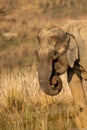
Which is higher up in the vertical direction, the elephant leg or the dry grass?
the elephant leg

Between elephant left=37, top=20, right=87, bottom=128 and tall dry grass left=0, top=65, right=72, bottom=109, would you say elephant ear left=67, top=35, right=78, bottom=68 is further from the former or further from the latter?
tall dry grass left=0, top=65, right=72, bottom=109

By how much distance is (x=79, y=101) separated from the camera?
9.42 metres

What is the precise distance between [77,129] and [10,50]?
1361 centimetres

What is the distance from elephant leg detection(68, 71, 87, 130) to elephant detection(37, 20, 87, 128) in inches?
9.5

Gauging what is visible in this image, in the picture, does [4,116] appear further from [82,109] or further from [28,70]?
[28,70]

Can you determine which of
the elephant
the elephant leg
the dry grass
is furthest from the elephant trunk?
the elephant leg

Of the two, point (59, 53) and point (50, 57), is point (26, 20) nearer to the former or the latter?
point (59, 53)

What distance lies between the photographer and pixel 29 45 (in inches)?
933

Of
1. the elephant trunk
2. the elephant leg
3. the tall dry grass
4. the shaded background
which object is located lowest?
the shaded background

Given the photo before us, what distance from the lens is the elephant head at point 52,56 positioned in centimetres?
845

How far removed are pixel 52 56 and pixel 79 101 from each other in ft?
3.78

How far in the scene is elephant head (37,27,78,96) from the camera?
845cm

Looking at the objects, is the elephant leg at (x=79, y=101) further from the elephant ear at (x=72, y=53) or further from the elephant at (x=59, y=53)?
the elephant ear at (x=72, y=53)

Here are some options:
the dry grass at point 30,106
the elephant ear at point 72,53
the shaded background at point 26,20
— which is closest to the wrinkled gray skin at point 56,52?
the elephant ear at point 72,53
